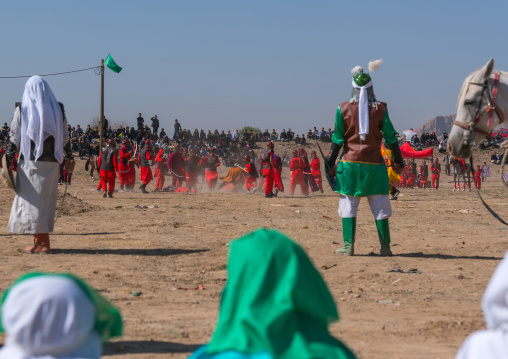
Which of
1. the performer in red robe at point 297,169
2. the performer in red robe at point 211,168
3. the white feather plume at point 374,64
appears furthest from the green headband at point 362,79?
the performer in red robe at point 211,168

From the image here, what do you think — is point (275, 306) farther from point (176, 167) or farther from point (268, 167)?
point (176, 167)

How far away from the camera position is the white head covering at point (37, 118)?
26.7 feet

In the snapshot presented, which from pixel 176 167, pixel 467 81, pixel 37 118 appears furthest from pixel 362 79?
pixel 176 167

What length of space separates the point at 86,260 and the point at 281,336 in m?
6.32

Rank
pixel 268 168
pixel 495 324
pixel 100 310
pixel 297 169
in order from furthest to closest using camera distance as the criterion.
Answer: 1. pixel 297 169
2. pixel 268 168
3. pixel 100 310
4. pixel 495 324

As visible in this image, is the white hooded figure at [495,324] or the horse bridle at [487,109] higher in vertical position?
the horse bridle at [487,109]

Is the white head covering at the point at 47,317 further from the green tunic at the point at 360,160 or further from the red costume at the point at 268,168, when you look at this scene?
the red costume at the point at 268,168

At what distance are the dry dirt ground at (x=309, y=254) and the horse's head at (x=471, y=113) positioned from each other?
4.45ft

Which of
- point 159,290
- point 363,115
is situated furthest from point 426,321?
point 363,115

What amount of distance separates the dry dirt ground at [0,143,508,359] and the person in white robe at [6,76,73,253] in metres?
0.46

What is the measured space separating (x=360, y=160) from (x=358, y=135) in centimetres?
30

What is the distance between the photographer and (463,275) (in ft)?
23.3

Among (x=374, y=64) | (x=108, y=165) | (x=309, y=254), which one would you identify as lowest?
(x=309, y=254)

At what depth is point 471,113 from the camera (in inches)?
258
